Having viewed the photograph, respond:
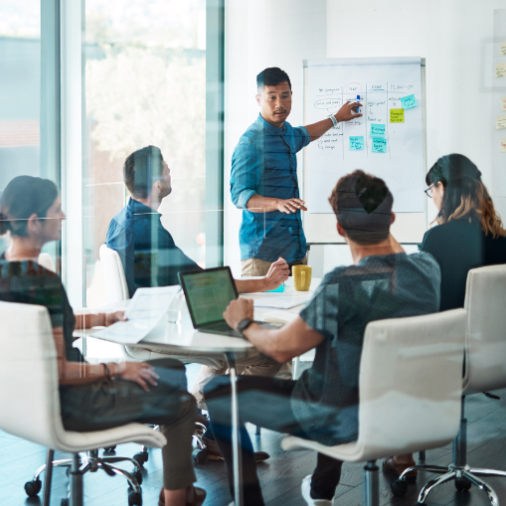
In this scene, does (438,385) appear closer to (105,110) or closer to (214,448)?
(214,448)

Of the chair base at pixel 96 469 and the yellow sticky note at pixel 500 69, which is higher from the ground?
the yellow sticky note at pixel 500 69

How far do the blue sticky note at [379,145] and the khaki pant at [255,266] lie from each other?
0.61 metres

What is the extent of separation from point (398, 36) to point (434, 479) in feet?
6.22

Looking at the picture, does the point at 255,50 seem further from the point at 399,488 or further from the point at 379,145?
the point at 399,488

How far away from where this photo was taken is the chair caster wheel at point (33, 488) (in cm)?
208

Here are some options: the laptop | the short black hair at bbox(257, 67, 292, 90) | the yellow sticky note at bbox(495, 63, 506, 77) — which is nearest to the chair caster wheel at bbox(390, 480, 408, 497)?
the laptop

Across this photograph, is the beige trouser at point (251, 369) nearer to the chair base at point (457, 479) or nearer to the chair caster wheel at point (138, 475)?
the chair caster wheel at point (138, 475)

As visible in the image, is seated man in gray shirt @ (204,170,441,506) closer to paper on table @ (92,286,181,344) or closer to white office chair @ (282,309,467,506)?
white office chair @ (282,309,467,506)

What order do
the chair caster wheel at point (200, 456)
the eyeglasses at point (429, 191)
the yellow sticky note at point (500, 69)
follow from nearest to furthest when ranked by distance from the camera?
the chair caster wheel at point (200, 456), the eyeglasses at point (429, 191), the yellow sticky note at point (500, 69)

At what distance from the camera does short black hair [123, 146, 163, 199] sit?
7.60 ft

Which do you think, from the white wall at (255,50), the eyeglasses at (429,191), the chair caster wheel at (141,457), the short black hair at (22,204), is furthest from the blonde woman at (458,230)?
the short black hair at (22,204)

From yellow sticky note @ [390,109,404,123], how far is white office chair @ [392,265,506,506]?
85 cm

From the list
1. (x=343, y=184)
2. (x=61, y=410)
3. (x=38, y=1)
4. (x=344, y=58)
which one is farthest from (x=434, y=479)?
(x=38, y=1)

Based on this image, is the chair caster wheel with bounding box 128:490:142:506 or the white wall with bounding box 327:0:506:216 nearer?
the chair caster wheel with bounding box 128:490:142:506
